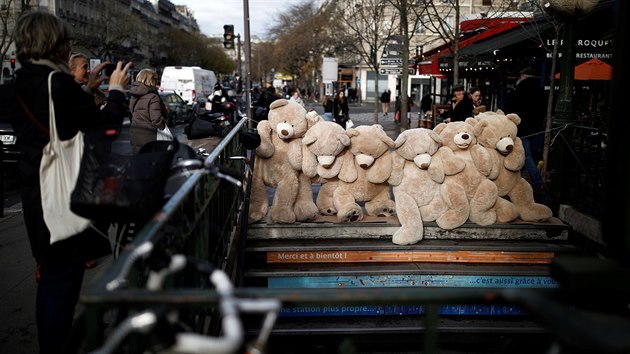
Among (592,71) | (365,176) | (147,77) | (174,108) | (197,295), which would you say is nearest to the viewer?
(197,295)

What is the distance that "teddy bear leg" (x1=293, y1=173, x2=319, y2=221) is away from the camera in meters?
5.68

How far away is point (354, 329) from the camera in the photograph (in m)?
4.76

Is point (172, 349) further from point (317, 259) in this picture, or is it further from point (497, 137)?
point (497, 137)

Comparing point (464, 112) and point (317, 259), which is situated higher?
point (464, 112)

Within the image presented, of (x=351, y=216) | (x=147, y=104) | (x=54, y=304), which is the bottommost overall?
(x=351, y=216)

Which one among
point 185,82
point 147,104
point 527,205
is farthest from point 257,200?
point 185,82

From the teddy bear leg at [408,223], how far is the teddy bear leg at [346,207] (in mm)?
392

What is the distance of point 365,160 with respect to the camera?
18.7 feet

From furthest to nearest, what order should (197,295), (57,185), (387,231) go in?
(387,231)
(57,185)
(197,295)

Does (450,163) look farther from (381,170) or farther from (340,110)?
(340,110)

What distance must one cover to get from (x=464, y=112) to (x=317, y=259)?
6147mm

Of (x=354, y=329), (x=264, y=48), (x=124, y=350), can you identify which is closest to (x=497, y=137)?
(x=354, y=329)

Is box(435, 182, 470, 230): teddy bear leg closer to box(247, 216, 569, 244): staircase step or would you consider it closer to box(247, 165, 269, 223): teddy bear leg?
box(247, 216, 569, 244): staircase step

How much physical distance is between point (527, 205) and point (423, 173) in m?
1.10
